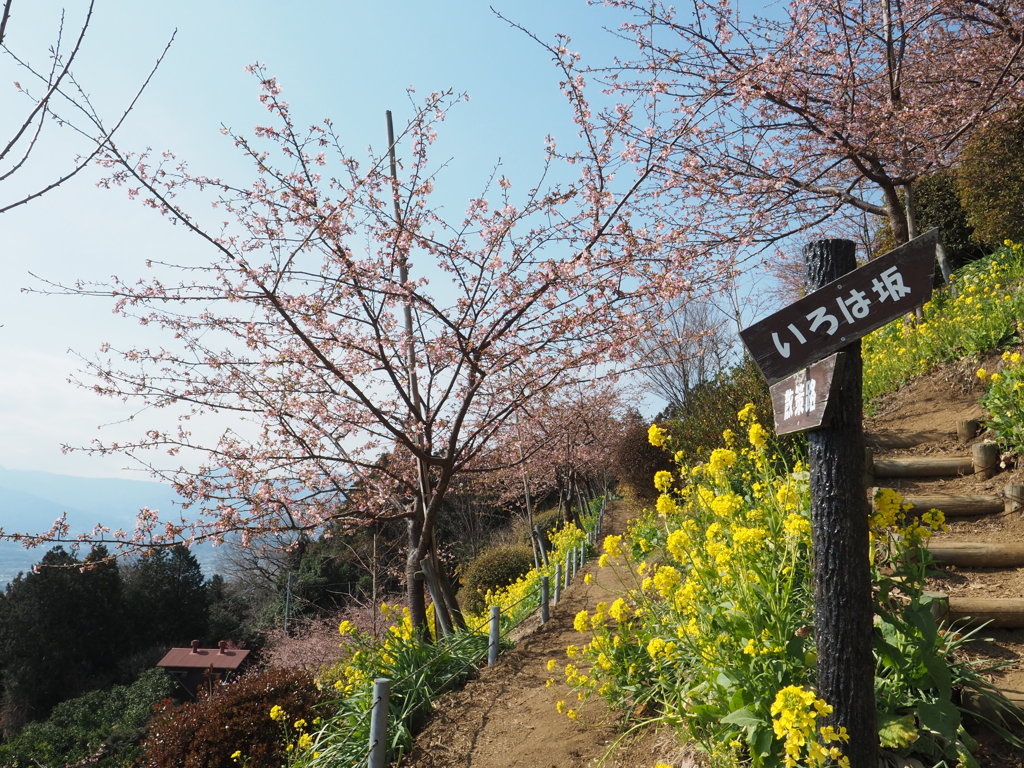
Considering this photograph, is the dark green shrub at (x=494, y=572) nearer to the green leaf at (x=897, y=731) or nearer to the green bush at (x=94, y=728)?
the green bush at (x=94, y=728)

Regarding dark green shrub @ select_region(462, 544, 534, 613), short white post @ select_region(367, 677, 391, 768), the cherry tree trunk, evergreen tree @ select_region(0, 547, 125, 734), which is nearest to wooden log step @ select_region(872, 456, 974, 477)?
the cherry tree trunk

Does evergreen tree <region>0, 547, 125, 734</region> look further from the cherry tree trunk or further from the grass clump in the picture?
the grass clump

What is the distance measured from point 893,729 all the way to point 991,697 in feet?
2.11

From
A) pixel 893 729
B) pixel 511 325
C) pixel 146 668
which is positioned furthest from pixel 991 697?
pixel 146 668

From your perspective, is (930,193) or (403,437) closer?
(403,437)

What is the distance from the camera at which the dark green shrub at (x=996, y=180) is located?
10.5m

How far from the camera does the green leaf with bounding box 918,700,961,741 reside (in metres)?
2.54

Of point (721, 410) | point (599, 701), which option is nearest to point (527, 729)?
point (599, 701)

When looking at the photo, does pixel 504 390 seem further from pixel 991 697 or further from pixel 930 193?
pixel 930 193

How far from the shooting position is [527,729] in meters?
4.45

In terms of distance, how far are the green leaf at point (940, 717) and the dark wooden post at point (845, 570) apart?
31 centimetres

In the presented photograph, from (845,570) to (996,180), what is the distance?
37.8 feet

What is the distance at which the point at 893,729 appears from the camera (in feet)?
8.63

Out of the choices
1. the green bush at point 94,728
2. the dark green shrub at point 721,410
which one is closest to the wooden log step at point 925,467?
the dark green shrub at point 721,410
